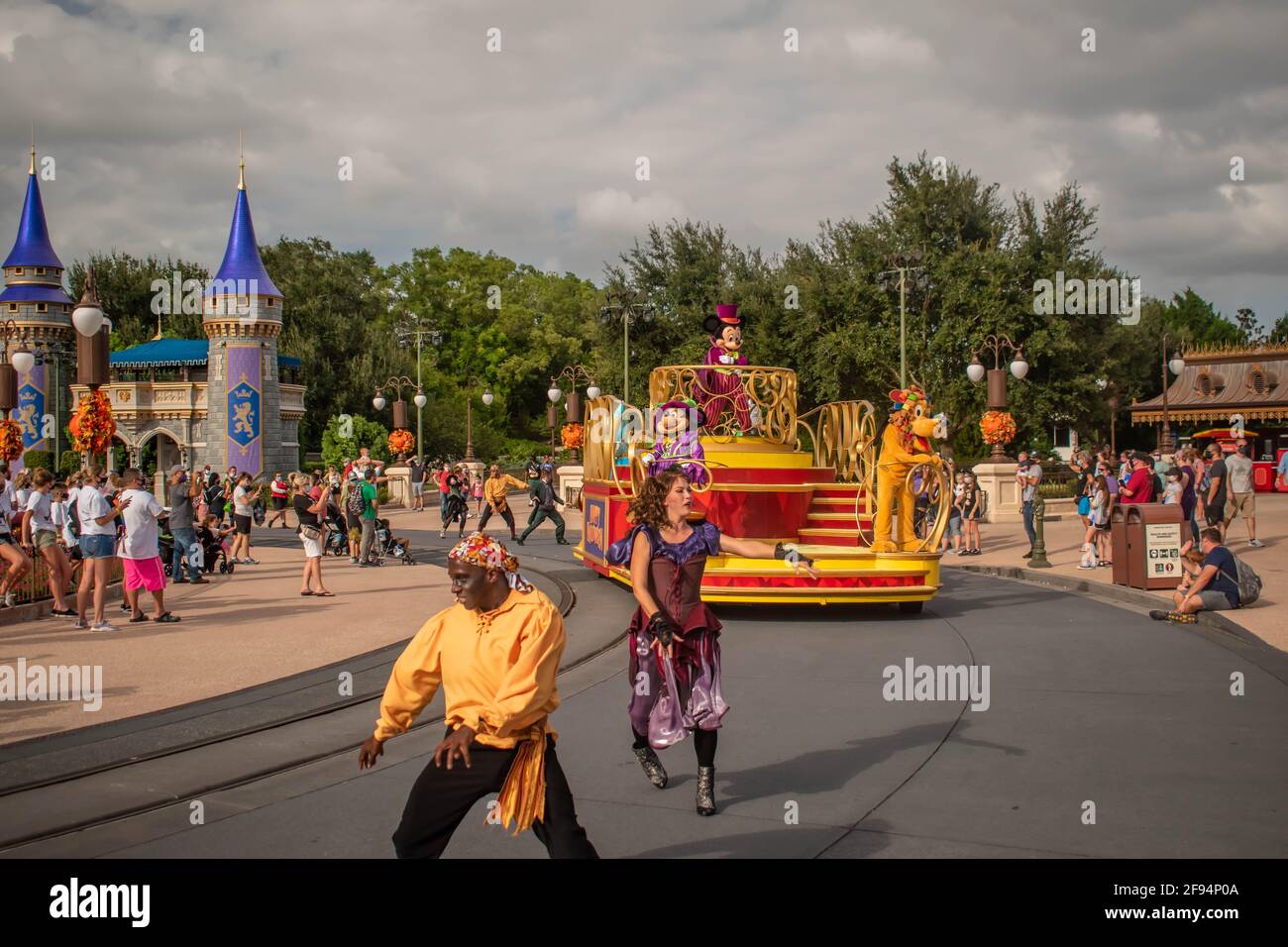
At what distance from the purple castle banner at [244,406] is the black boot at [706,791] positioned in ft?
156

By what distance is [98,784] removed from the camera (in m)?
6.29

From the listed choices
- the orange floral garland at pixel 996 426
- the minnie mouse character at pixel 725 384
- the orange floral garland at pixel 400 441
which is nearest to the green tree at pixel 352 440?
the orange floral garland at pixel 400 441

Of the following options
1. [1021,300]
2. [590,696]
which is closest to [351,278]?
[1021,300]

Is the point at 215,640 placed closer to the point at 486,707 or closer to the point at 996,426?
the point at 486,707

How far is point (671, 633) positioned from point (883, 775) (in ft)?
5.17

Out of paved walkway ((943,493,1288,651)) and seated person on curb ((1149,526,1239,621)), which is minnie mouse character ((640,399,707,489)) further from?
paved walkway ((943,493,1288,651))

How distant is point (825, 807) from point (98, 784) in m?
3.98

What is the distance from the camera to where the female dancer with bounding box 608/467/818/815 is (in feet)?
19.1

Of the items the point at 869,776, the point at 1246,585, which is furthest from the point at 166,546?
the point at 1246,585

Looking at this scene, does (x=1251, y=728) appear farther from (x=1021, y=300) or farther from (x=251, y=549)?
(x=1021, y=300)

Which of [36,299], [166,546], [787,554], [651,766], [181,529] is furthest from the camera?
[36,299]

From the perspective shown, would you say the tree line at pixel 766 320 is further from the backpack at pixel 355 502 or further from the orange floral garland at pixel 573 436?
the backpack at pixel 355 502

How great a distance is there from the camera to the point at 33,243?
56812 millimetres

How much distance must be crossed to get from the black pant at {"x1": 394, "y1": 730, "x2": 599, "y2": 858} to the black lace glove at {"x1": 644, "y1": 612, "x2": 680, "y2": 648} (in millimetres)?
1801
